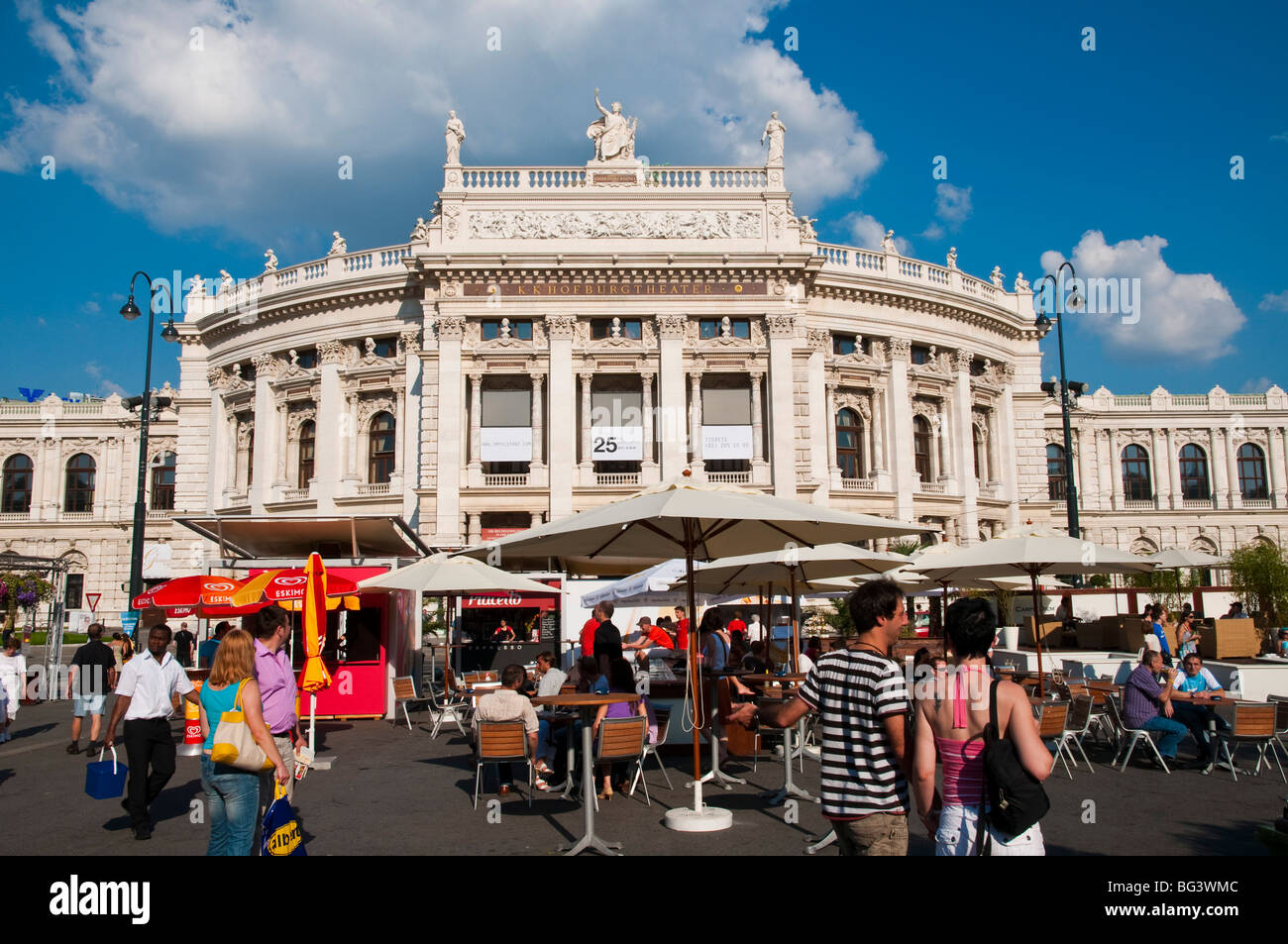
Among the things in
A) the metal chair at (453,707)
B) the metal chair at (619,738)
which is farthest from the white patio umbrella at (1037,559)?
the metal chair at (453,707)

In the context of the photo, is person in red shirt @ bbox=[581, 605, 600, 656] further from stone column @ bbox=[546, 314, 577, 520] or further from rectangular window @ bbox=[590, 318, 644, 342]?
rectangular window @ bbox=[590, 318, 644, 342]

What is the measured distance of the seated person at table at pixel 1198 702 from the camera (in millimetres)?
10719

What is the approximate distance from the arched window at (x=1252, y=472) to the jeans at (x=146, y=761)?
63.0 meters

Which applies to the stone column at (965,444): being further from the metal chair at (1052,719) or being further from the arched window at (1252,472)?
the metal chair at (1052,719)

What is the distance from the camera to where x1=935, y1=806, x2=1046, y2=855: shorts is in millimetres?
3893

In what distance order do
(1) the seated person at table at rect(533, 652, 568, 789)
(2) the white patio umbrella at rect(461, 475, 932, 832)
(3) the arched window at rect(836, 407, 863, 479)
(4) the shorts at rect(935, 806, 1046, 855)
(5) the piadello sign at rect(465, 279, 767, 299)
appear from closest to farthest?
1. (4) the shorts at rect(935, 806, 1046, 855)
2. (2) the white patio umbrella at rect(461, 475, 932, 832)
3. (1) the seated person at table at rect(533, 652, 568, 789)
4. (5) the piadello sign at rect(465, 279, 767, 299)
5. (3) the arched window at rect(836, 407, 863, 479)

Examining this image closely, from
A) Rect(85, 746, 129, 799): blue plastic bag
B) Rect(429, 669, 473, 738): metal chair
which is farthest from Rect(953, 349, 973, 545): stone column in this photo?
A: Rect(85, 746, 129, 799): blue plastic bag

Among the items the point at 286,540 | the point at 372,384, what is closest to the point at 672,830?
the point at 286,540

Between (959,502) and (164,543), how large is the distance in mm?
40985

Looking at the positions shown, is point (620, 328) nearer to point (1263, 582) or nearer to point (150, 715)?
point (1263, 582)

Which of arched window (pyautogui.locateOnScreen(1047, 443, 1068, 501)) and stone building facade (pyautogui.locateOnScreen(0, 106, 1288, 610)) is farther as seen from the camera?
arched window (pyautogui.locateOnScreen(1047, 443, 1068, 501))

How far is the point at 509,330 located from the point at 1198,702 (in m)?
28.3

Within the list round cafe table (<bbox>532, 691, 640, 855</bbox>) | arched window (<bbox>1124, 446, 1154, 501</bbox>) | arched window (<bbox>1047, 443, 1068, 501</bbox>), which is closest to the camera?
round cafe table (<bbox>532, 691, 640, 855</bbox>)

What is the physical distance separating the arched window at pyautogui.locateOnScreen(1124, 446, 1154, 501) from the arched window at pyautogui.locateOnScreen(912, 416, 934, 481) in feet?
73.1
